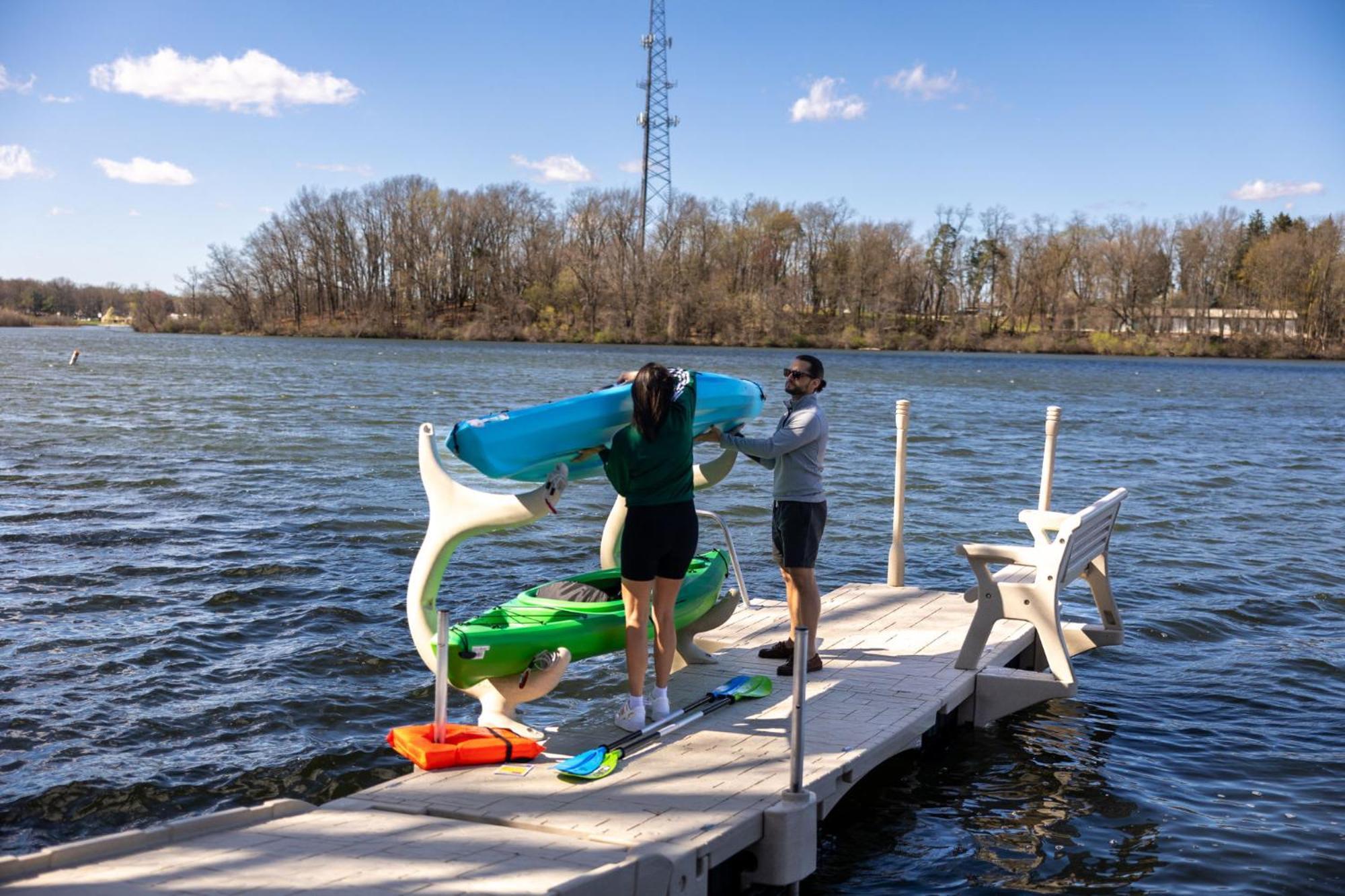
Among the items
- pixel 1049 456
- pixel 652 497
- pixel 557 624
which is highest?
pixel 652 497

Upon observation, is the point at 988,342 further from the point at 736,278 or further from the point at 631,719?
the point at 631,719

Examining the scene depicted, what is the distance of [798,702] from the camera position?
510 centimetres

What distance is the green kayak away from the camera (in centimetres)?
643

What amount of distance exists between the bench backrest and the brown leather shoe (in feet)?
5.58

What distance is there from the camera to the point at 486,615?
22.9 ft

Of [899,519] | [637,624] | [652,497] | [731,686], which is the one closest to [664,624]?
[637,624]

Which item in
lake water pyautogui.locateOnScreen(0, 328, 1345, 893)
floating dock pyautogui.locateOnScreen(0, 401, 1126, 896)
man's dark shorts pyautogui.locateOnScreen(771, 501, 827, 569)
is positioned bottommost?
lake water pyautogui.locateOnScreen(0, 328, 1345, 893)

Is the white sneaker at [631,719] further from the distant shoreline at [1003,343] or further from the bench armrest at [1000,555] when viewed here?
the distant shoreline at [1003,343]

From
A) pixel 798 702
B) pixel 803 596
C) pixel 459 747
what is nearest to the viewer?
pixel 798 702

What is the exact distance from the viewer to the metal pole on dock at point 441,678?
5.80 metres

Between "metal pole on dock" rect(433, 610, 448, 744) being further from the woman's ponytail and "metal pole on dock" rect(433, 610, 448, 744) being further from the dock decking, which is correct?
the woman's ponytail

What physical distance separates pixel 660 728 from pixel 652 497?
52.4 inches

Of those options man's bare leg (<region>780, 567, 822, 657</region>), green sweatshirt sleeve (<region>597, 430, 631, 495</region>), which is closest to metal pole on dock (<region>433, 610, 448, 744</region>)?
green sweatshirt sleeve (<region>597, 430, 631, 495</region>)

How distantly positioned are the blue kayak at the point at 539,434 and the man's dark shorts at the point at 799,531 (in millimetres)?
1321
